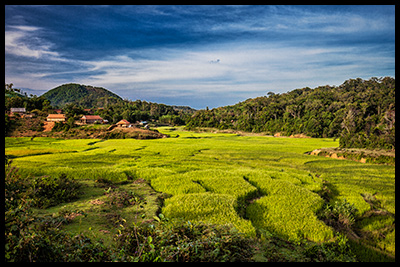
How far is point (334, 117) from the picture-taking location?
234 ft

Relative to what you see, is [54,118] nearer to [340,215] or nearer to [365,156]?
[340,215]

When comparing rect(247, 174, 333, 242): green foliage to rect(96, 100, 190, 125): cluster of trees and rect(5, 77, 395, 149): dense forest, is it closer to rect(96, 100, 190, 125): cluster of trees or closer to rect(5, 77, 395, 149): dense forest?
rect(5, 77, 395, 149): dense forest

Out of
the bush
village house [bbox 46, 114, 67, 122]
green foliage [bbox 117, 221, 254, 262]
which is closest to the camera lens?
green foliage [bbox 117, 221, 254, 262]

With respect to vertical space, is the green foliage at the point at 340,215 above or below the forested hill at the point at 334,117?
below

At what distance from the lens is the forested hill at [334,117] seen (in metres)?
34.2

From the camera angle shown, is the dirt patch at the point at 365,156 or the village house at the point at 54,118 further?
the village house at the point at 54,118

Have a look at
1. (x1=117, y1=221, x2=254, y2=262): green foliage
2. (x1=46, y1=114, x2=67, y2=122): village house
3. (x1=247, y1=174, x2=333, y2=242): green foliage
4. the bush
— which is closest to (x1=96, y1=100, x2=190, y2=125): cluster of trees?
(x1=46, y1=114, x2=67, y2=122): village house

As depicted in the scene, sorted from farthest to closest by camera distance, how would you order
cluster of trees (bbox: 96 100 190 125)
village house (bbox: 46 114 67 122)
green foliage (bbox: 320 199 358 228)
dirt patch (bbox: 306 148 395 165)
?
1. cluster of trees (bbox: 96 100 190 125)
2. village house (bbox: 46 114 67 122)
3. dirt patch (bbox: 306 148 395 165)
4. green foliage (bbox: 320 199 358 228)

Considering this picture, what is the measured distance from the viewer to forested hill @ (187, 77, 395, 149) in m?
34.2

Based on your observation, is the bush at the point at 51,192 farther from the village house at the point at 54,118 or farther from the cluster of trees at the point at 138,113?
the cluster of trees at the point at 138,113

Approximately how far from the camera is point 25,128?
30.8 m

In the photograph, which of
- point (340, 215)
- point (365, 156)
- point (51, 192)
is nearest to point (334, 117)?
point (365, 156)

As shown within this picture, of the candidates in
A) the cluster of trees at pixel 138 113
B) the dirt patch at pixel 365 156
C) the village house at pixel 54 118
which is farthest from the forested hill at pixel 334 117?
the village house at pixel 54 118
